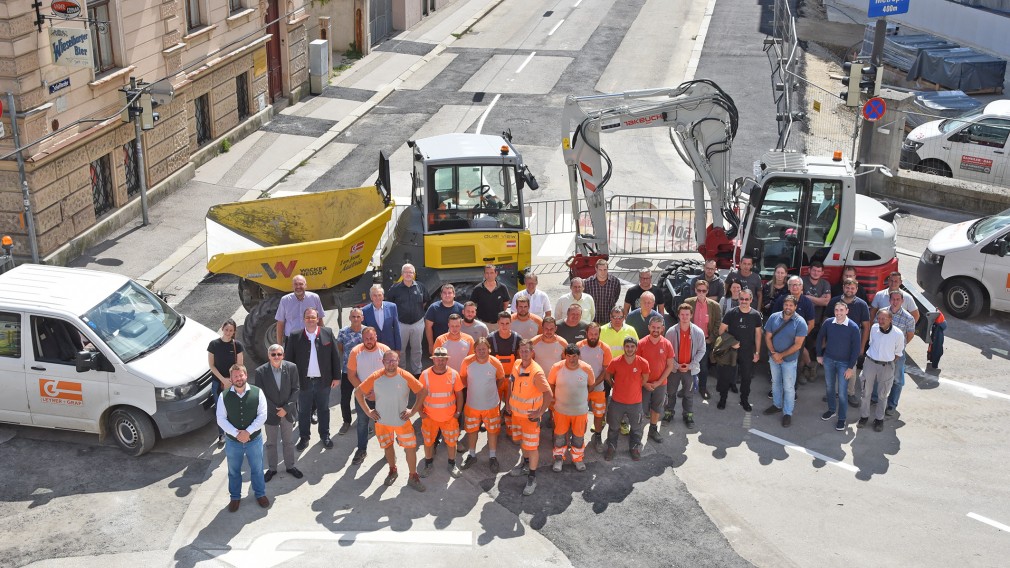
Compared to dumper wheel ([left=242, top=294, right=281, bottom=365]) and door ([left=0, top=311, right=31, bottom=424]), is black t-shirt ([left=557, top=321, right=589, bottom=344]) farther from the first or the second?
door ([left=0, top=311, right=31, bottom=424])

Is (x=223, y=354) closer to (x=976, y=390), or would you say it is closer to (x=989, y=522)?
(x=989, y=522)

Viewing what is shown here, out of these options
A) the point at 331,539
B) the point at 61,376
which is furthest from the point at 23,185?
the point at 331,539

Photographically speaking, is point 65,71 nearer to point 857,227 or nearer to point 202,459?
point 202,459

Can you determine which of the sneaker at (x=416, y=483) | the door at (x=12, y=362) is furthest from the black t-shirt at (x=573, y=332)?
the door at (x=12, y=362)

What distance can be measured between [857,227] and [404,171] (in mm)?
11331

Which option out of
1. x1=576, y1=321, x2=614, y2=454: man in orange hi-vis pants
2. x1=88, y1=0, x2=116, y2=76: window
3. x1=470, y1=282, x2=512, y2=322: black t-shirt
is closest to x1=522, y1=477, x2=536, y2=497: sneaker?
x1=576, y1=321, x2=614, y2=454: man in orange hi-vis pants

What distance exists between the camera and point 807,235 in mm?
15094

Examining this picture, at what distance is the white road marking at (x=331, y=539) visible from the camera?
10430 millimetres

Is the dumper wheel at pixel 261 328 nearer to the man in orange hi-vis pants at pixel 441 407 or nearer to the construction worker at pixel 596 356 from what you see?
the man in orange hi-vis pants at pixel 441 407

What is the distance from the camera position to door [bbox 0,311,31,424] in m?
12.3

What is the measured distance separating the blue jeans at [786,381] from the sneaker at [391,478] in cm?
485

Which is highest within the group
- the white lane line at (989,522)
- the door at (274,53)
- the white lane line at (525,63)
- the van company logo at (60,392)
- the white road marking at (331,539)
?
the door at (274,53)

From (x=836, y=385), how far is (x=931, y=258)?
467cm

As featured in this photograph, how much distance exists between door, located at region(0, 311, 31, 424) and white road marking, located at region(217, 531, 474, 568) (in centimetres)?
368
